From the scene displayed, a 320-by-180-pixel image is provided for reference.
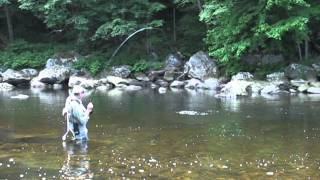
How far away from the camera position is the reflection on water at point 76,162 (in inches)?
477

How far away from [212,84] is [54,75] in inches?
490

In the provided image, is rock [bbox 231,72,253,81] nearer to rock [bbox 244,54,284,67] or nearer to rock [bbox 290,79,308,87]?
rock [bbox 244,54,284,67]

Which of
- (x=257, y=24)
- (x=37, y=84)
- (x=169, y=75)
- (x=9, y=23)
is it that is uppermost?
(x=9, y=23)

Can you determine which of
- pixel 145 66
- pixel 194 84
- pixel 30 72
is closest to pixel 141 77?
pixel 145 66

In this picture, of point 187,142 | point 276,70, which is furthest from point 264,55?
point 187,142

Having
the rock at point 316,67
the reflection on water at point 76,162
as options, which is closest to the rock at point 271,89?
the rock at point 316,67

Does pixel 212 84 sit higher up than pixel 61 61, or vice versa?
pixel 61 61

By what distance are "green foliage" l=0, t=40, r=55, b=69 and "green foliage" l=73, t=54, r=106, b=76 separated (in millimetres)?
3568

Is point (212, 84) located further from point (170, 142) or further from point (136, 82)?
point (170, 142)

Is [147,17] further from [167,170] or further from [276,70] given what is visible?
[167,170]

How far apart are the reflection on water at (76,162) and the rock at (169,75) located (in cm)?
2470

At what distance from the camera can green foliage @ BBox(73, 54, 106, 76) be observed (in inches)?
1711

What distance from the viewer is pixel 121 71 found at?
4269 cm

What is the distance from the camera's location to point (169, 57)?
43.0 m
